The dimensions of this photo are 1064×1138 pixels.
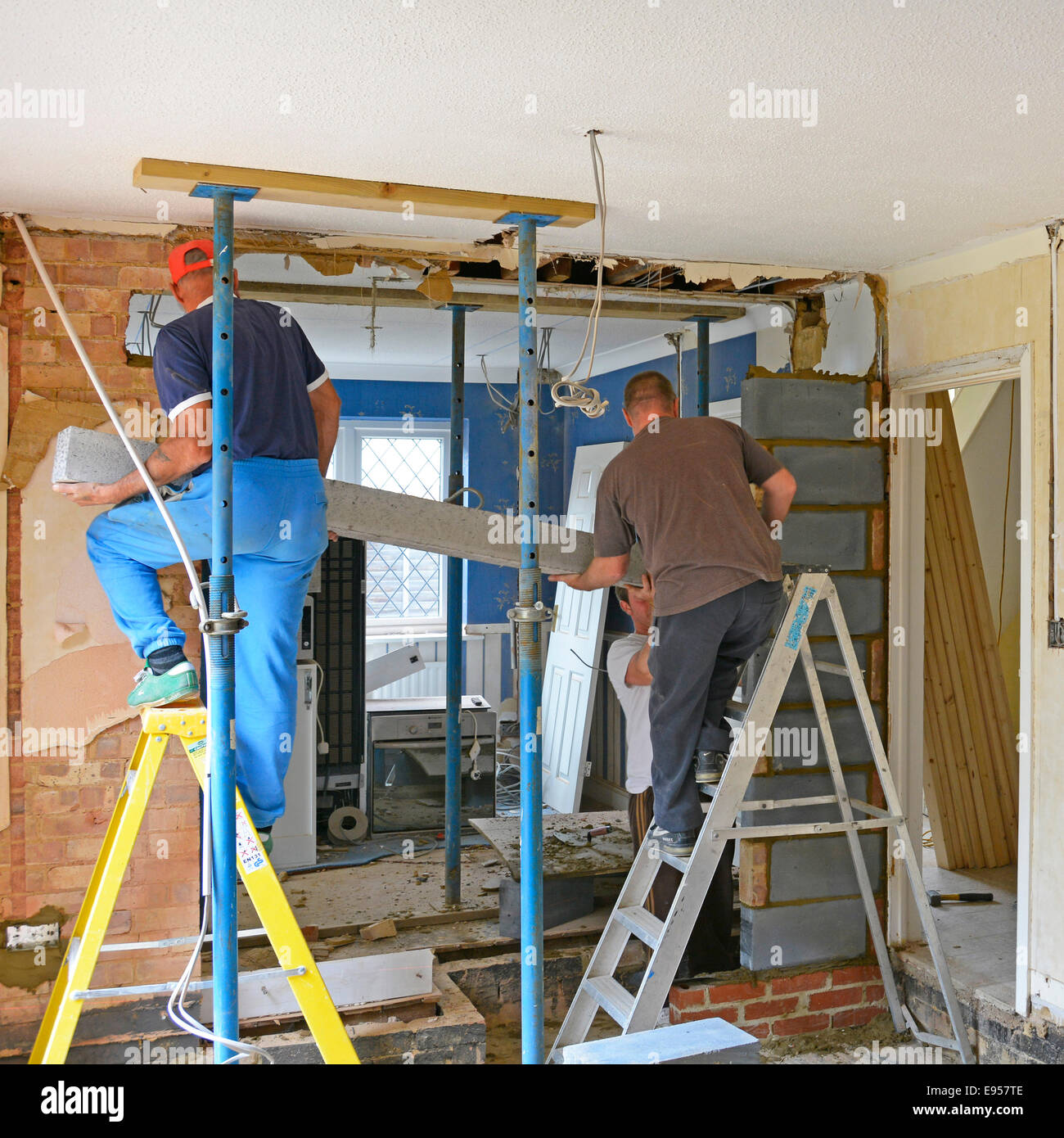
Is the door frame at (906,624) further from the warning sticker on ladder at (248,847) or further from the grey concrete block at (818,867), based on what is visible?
the warning sticker on ladder at (248,847)

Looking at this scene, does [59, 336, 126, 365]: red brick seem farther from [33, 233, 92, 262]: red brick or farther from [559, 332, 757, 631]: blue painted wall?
[559, 332, 757, 631]: blue painted wall

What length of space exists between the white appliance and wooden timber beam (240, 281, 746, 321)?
6.32 feet

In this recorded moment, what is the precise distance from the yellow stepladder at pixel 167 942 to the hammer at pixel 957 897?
2730 mm

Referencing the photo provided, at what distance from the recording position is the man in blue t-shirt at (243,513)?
8.67 ft

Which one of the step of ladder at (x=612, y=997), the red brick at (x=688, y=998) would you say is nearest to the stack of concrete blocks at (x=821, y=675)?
the red brick at (x=688, y=998)

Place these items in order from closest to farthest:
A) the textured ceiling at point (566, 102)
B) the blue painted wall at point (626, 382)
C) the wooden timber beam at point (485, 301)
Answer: the textured ceiling at point (566, 102), the wooden timber beam at point (485, 301), the blue painted wall at point (626, 382)

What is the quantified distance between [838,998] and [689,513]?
1.96 meters

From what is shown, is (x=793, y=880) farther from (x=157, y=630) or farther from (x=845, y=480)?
(x=157, y=630)

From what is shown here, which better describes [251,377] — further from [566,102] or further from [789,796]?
[789,796]

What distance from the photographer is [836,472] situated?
3.89 m

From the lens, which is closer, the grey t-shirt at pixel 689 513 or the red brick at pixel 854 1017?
the grey t-shirt at pixel 689 513

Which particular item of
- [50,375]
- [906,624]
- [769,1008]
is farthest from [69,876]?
[906,624]

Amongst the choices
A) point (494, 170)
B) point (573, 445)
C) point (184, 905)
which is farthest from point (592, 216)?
point (573, 445)

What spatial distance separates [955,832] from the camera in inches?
194
